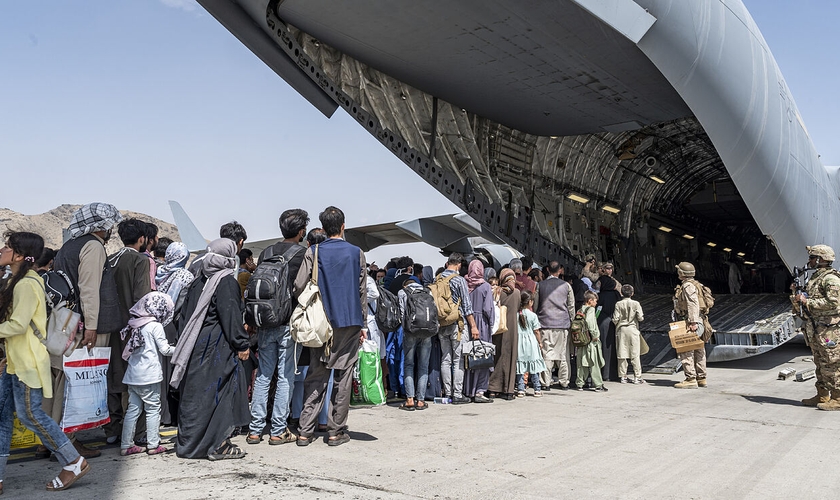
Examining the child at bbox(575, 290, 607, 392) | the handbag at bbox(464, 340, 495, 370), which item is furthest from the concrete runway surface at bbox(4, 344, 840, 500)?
the child at bbox(575, 290, 607, 392)

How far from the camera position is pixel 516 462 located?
3998 millimetres

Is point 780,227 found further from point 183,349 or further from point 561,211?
point 183,349

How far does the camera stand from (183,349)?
418cm

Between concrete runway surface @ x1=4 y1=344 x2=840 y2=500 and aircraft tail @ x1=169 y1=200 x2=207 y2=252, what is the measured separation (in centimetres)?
1588

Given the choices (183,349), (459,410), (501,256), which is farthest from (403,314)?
(501,256)

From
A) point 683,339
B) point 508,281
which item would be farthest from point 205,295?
point 683,339

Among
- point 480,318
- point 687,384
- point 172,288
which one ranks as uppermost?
point 172,288

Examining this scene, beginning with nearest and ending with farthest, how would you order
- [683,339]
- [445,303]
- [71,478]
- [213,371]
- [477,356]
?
[71,478]
[213,371]
[445,303]
[477,356]
[683,339]

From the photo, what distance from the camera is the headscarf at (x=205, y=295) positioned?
416 cm

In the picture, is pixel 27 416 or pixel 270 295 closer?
pixel 27 416

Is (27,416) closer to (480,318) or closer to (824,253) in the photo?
(480,318)

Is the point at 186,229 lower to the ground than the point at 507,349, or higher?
higher

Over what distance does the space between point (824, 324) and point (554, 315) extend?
307 centimetres

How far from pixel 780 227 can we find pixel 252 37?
9.77m
